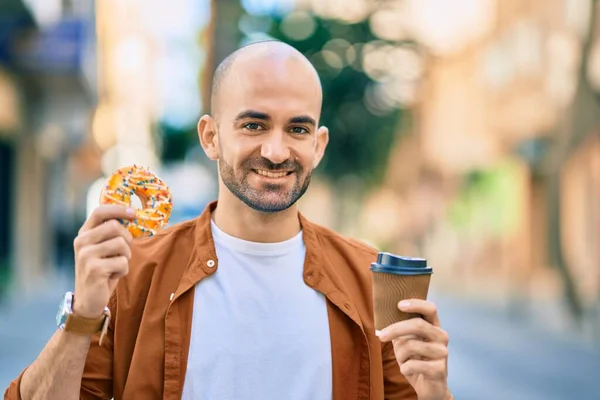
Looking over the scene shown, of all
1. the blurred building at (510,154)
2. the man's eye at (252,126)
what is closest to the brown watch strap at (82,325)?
the man's eye at (252,126)

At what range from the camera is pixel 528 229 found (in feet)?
112

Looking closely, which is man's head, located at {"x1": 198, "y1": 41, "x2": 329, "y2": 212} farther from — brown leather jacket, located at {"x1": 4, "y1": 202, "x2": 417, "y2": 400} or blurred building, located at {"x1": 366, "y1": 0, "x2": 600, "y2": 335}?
blurred building, located at {"x1": 366, "y1": 0, "x2": 600, "y2": 335}

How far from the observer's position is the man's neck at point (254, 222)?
8.66 feet

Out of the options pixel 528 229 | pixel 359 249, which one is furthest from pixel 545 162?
pixel 359 249

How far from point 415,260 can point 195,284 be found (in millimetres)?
682

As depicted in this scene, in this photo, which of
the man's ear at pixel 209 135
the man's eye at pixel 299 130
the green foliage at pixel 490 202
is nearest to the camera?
the man's eye at pixel 299 130

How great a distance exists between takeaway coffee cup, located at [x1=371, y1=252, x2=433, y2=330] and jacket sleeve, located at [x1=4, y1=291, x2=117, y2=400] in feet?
2.49

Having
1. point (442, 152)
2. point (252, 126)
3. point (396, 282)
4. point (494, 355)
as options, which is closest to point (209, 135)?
point (252, 126)

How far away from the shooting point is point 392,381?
2.62m

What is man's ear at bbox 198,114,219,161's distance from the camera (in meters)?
2.73

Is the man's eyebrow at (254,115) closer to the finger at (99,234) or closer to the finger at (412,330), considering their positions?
the finger at (99,234)

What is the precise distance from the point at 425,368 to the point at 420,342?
0.07 metres

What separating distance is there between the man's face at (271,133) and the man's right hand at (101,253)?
0.50 metres

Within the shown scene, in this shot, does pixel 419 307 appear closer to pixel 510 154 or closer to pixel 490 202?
pixel 510 154
